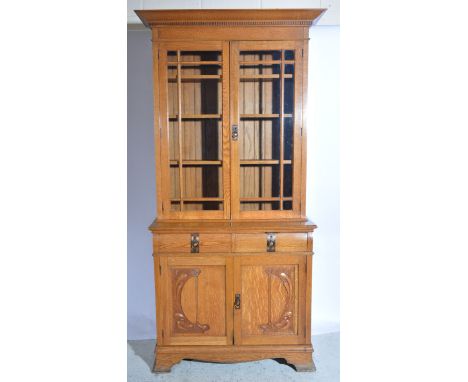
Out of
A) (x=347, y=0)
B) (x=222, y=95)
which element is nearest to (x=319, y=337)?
(x=222, y=95)

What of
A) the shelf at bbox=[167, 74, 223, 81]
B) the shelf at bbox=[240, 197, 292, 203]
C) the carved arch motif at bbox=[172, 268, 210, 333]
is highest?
the shelf at bbox=[167, 74, 223, 81]

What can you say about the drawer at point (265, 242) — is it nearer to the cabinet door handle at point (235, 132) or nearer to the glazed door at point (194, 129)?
the glazed door at point (194, 129)

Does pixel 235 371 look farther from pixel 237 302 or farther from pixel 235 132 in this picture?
pixel 235 132

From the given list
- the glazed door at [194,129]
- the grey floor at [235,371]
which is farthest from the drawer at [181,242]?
the grey floor at [235,371]

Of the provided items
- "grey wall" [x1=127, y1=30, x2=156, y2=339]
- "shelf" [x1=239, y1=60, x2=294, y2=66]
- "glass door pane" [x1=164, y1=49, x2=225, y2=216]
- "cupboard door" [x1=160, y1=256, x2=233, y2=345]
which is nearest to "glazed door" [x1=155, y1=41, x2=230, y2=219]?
"glass door pane" [x1=164, y1=49, x2=225, y2=216]

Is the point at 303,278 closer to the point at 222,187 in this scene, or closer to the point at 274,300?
the point at 274,300

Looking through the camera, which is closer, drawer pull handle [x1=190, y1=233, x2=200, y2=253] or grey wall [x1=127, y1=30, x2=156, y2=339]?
drawer pull handle [x1=190, y1=233, x2=200, y2=253]

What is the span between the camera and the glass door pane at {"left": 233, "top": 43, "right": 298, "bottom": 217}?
7.09 ft

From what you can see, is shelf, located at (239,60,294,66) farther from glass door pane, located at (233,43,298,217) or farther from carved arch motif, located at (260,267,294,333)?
carved arch motif, located at (260,267,294,333)

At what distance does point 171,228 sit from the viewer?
6.98ft

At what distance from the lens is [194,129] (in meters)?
2.31

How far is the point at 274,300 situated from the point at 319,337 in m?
0.68

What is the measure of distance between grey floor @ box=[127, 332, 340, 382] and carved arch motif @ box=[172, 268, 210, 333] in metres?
0.24

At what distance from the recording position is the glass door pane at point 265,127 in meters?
2.16
